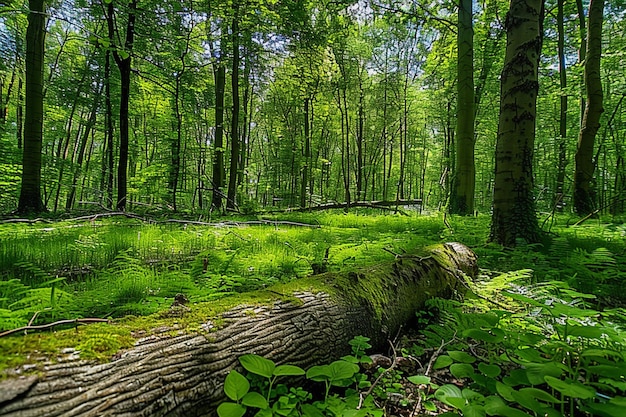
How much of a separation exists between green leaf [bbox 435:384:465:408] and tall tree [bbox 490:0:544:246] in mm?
3426

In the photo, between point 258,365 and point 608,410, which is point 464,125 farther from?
point 258,365

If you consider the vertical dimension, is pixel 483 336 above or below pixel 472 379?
above

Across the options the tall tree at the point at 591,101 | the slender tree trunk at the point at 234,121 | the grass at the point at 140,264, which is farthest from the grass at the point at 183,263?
the slender tree trunk at the point at 234,121

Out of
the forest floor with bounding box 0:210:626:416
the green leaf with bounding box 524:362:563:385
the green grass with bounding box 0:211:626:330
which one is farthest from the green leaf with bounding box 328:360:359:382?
the green grass with bounding box 0:211:626:330

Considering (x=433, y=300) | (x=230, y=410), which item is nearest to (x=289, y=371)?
(x=230, y=410)

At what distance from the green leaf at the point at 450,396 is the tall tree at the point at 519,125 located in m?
3.43

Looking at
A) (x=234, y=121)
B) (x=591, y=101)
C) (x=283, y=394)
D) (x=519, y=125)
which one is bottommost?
(x=283, y=394)

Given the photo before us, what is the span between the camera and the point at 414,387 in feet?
5.70

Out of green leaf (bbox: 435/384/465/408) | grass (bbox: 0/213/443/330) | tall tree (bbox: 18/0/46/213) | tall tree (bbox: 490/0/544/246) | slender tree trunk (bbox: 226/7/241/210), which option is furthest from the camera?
slender tree trunk (bbox: 226/7/241/210)

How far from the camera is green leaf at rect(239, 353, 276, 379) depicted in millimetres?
1165

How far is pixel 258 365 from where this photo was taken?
1195 millimetres

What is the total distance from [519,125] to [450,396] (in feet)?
12.8

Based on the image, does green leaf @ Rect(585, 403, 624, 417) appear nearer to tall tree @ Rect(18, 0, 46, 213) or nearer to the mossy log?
the mossy log

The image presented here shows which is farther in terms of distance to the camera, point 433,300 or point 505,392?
point 433,300
